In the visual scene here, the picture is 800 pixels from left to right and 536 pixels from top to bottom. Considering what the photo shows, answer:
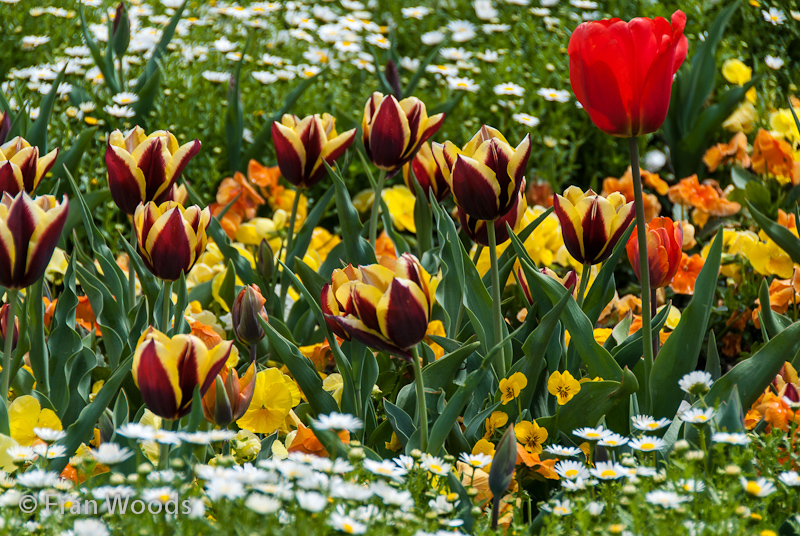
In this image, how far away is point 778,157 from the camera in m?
2.30

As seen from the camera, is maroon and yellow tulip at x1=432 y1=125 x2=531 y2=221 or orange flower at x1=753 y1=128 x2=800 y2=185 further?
orange flower at x1=753 y1=128 x2=800 y2=185

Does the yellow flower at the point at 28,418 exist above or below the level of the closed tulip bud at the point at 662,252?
below

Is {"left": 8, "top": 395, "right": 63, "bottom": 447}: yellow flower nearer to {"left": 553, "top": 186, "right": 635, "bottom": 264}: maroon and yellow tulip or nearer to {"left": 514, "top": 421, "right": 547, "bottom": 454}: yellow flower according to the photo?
{"left": 514, "top": 421, "right": 547, "bottom": 454}: yellow flower

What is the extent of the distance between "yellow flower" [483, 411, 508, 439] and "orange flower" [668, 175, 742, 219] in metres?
1.24

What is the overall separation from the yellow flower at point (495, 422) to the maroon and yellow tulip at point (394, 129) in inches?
21.4

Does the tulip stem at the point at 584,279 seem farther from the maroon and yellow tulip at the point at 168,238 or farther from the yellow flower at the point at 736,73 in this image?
the yellow flower at the point at 736,73

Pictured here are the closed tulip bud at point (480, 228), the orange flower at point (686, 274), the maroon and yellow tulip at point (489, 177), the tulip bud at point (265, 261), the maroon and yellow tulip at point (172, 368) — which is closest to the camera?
the maroon and yellow tulip at point (172, 368)

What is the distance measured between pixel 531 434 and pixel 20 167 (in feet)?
3.20

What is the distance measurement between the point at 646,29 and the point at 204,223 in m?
0.74

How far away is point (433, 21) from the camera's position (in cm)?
463

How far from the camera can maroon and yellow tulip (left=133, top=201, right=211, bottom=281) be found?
124 centimetres

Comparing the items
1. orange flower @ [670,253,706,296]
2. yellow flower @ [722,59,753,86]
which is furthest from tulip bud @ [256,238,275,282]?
yellow flower @ [722,59,753,86]

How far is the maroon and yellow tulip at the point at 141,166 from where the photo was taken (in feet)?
4.49

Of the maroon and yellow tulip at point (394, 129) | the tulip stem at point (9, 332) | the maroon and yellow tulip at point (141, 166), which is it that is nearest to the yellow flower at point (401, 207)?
the maroon and yellow tulip at point (394, 129)
